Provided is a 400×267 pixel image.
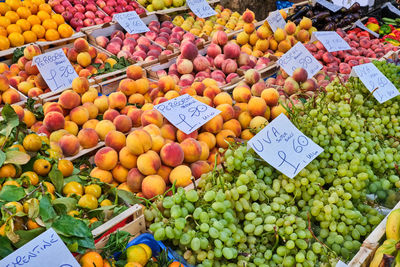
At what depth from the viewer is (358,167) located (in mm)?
1331

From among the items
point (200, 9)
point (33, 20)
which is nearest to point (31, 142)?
point (33, 20)

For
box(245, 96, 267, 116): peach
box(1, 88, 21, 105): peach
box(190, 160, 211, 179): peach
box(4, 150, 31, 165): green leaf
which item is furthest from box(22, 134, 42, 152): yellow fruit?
box(245, 96, 267, 116): peach

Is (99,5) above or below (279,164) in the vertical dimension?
below

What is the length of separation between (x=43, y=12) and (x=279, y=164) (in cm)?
291

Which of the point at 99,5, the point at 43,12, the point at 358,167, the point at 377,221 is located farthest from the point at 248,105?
the point at 99,5

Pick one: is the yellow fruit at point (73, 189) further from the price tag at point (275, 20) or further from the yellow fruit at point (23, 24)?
the price tag at point (275, 20)

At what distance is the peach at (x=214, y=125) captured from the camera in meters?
1.84

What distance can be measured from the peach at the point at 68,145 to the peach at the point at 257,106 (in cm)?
101

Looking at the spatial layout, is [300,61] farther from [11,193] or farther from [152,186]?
[11,193]

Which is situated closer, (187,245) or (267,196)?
(187,245)

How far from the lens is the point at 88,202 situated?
1.26 meters

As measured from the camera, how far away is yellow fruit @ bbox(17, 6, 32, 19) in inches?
122

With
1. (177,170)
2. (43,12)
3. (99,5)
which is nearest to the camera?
(177,170)

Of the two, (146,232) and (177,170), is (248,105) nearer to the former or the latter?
(177,170)
